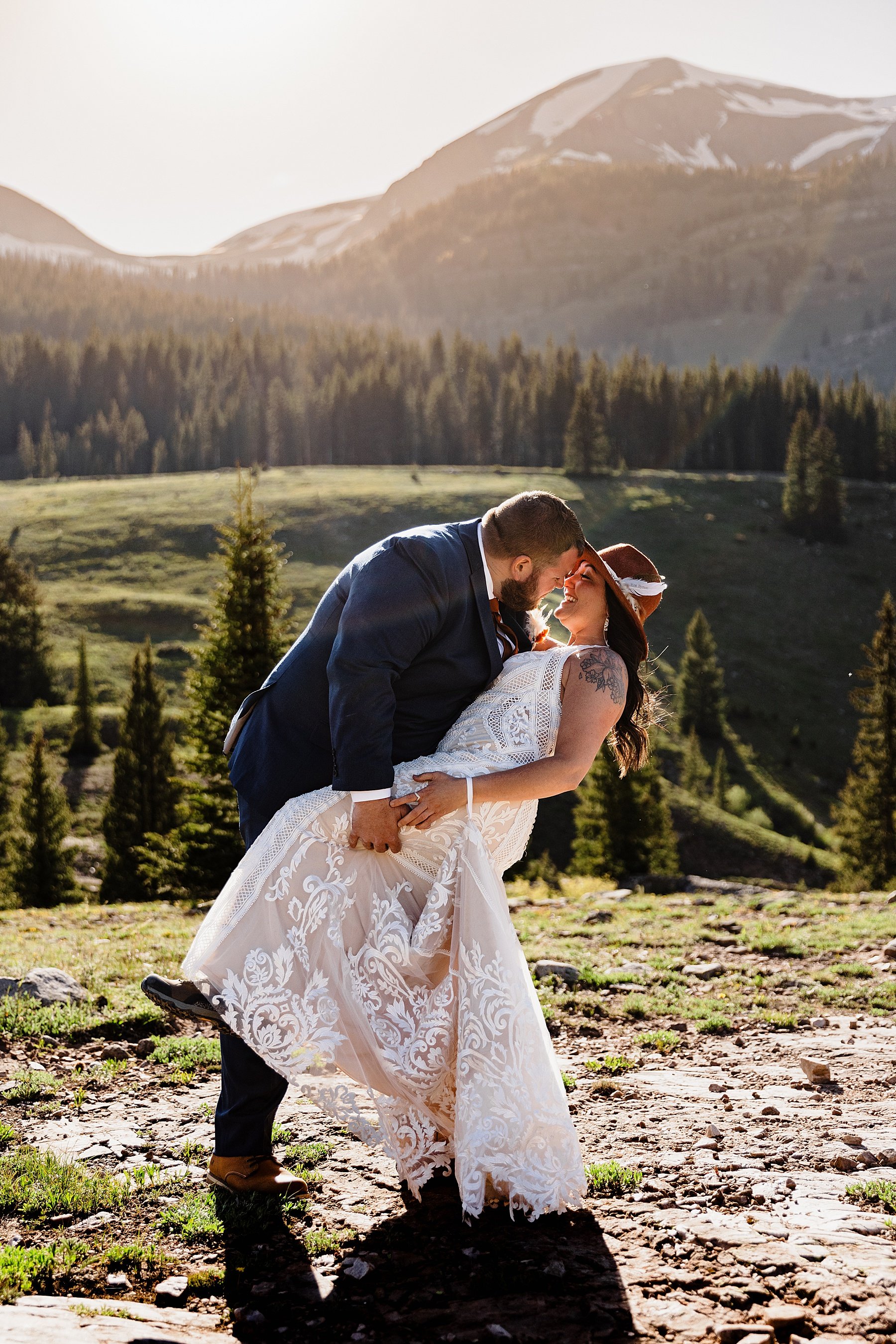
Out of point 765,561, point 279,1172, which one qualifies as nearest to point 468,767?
point 279,1172

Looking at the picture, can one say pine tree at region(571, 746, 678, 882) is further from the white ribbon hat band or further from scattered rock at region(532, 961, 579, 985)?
the white ribbon hat band

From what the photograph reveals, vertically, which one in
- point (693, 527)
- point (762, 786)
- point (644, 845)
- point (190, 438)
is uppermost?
point (190, 438)

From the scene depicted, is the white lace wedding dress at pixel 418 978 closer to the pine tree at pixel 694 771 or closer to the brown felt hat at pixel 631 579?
the brown felt hat at pixel 631 579

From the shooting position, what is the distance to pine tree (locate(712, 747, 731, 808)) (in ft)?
182

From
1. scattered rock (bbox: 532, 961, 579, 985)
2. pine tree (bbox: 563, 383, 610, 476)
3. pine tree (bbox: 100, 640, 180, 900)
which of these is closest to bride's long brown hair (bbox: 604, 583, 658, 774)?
scattered rock (bbox: 532, 961, 579, 985)

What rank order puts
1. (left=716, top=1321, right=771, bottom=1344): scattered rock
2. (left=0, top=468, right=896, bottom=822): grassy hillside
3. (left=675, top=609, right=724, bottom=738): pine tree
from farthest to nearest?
(left=0, top=468, right=896, bottom=822): grassy hillside, (left=675, top=609, right=724, bottom=738): pine tree, (left=716, top=1321, right=771, bottom=1344): scattered rock

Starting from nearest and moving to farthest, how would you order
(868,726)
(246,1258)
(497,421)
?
(246,1258), (868,726), (497,421)

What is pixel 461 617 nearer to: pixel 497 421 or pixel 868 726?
pixel 868 726

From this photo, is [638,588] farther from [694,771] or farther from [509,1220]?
[694,771]

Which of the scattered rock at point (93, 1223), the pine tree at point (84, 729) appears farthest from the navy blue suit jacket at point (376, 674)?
the pine tree at point (84, 729)

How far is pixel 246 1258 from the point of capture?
13.5 feet

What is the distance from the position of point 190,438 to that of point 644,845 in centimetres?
11899

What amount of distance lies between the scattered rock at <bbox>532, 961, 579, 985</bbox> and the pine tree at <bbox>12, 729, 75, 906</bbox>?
90.9 feet

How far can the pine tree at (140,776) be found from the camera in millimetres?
36844
